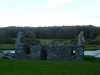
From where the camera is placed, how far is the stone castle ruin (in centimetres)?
3629

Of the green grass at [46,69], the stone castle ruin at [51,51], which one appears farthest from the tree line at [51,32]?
the green grass at [46,69]

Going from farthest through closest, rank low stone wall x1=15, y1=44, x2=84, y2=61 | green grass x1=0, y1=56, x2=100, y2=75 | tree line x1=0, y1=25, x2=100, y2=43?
tree line x1=0, y1=25, x2=100, y2=43, low stone wall x1=15, y1=44, x2=84, y2=61, green grass x1=0, y1=56, x2=100, y2=75

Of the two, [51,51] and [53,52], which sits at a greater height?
[51,51]

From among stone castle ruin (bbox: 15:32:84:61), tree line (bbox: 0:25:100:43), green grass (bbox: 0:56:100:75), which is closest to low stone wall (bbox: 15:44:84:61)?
stone castle ruin (bbox: 15:32:84:61)

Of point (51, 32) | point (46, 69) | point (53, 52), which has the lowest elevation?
point (46, 69)

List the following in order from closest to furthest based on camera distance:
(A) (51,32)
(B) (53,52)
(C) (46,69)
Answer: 1. (C) (46,69)
2. (B) (53,52)
3. (A) (51,32)

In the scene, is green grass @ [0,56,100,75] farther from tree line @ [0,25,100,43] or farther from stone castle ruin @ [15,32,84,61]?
tree line @ [0,25,100,43]

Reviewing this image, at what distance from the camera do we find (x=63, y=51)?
36.5 metres

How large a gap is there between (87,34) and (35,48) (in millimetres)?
77047

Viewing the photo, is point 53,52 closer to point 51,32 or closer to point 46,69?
point 46,69

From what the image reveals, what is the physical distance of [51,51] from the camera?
36.8m

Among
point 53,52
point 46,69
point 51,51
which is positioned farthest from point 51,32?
point 46,69

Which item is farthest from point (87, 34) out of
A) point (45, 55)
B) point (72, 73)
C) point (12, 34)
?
point (72, 73)

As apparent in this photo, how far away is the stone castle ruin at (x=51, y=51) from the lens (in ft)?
119
